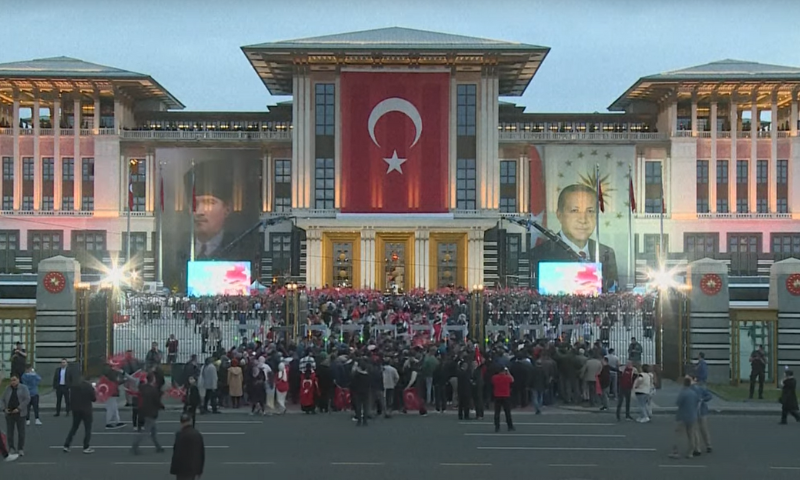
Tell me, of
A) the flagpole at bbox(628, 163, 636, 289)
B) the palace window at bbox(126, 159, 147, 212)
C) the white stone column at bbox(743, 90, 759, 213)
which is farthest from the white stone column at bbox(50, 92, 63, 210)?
the white stone column at bbox(743, 90, 759, 213)

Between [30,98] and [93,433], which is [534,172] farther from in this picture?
[93,433]

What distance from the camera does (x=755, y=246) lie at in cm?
7238

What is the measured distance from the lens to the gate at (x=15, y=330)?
31.5m

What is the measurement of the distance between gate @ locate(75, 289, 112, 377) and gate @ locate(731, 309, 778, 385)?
17.2m

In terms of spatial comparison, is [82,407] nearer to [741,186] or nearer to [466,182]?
[466,182]

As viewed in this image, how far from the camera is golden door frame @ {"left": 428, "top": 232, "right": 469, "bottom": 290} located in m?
66.9

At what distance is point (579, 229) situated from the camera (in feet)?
226

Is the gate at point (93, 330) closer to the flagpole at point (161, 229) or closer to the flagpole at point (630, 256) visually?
the flagpole at point (161, 229)

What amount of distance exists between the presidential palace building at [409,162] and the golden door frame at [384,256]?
0.11 meters

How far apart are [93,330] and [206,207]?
120ft

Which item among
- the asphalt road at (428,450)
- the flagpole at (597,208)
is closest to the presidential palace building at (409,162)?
the flagpole at (597,208)

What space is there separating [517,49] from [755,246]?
63.1ft

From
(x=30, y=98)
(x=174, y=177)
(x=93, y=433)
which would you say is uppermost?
(x=30, y=98)

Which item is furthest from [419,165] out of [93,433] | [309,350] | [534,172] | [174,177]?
[93,433]
